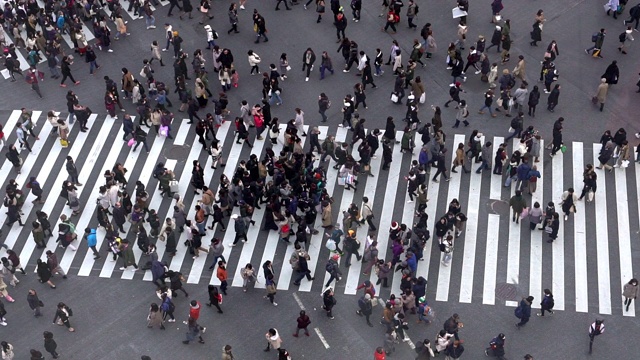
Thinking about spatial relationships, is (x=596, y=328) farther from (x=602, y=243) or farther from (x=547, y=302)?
(x=602, y=243)

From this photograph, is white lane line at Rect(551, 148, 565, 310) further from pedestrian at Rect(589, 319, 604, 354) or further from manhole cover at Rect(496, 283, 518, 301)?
pedestrian at Rect(589, 319, 604, 354)

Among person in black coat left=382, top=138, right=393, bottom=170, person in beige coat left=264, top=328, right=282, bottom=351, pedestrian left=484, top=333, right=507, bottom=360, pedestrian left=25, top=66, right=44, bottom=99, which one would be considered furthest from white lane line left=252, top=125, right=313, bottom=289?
pedestrian left=25, top=66, right=44, bottom=99

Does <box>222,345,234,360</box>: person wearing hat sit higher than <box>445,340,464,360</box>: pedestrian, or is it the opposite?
<box>445,340,464,360</box>: pedestrian

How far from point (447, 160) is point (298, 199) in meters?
6.14

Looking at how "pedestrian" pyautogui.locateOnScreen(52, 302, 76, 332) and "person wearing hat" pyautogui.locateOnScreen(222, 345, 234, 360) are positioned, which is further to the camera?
"pedestrian" pyautogui.locateOnScreen(52, 302, 76, 332)

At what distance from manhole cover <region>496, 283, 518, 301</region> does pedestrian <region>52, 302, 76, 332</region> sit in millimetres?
13356

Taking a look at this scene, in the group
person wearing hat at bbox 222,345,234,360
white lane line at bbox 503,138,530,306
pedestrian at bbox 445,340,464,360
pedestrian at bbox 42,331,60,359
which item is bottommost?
pedestrian at bbox 42,331,60,359

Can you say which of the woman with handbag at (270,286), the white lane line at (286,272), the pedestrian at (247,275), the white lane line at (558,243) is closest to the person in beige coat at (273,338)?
the woman with handbag at (270,286)

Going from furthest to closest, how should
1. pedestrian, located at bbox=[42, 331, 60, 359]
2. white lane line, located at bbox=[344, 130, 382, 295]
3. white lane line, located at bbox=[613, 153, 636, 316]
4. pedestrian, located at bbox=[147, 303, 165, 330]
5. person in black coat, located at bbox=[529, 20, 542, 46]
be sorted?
person in black coat, located at bbox=[529, 20, 542, 46] → white lane line, located at bbox=[344, 130, 382, 295] → white lane line, located at bbox=[613, 153, 636, 316] → pedestrian, located at bbox=[147, 303, 165, 330] → pedestrian, located at bbox=[42, 331, 60, 359]

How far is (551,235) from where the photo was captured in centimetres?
3091

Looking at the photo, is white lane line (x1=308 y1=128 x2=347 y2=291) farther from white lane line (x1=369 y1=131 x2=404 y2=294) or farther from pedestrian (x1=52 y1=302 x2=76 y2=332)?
pedestrian (x1=52 y1=302 x2=76 y2=332)

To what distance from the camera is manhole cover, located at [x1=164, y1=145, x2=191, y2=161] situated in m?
35.2

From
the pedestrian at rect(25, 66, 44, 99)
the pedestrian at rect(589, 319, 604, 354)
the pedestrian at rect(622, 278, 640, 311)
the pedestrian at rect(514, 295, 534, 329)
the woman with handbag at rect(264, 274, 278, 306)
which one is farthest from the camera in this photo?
the pedestrian at rect(25, 66, 44, 99)

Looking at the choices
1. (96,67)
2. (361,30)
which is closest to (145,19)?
(96,67)
